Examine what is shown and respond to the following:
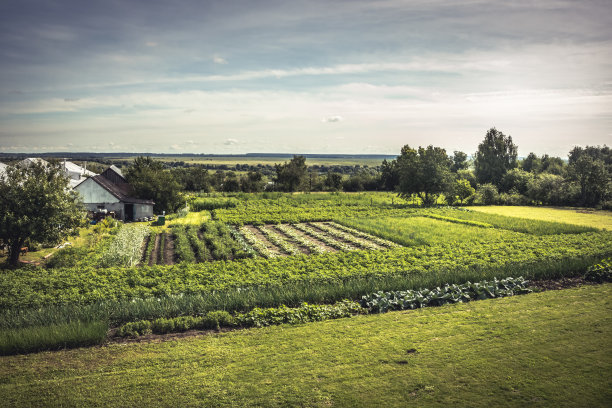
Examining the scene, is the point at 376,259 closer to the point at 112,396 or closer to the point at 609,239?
the point at 112,396

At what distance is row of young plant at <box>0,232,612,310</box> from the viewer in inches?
632

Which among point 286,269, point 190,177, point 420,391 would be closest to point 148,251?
point 286,269

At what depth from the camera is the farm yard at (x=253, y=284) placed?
1188 centimetres

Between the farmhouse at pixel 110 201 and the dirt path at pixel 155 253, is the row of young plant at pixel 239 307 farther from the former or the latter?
the farmhouse at pixel 110 201

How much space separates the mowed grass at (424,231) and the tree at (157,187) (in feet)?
67.9

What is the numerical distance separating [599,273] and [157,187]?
41055 millimetres

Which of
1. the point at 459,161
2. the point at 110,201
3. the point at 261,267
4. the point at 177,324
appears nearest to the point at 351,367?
the point at 177,324

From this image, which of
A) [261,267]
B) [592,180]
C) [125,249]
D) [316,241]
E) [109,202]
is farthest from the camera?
[592,180]

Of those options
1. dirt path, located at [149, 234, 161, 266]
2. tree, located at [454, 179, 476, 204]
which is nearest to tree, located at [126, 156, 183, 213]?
dirt path, located at [149, 234, 161, 266]

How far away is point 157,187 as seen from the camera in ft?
143

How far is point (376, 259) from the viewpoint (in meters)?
22.3

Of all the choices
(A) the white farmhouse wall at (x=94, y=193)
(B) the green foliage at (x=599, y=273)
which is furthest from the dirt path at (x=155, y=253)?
(B) the green foliage at (x=599, y=273)

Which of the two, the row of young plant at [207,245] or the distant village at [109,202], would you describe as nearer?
the row of young plant at [207,245]

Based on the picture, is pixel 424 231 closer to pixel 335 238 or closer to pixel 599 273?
pixel 335 238
